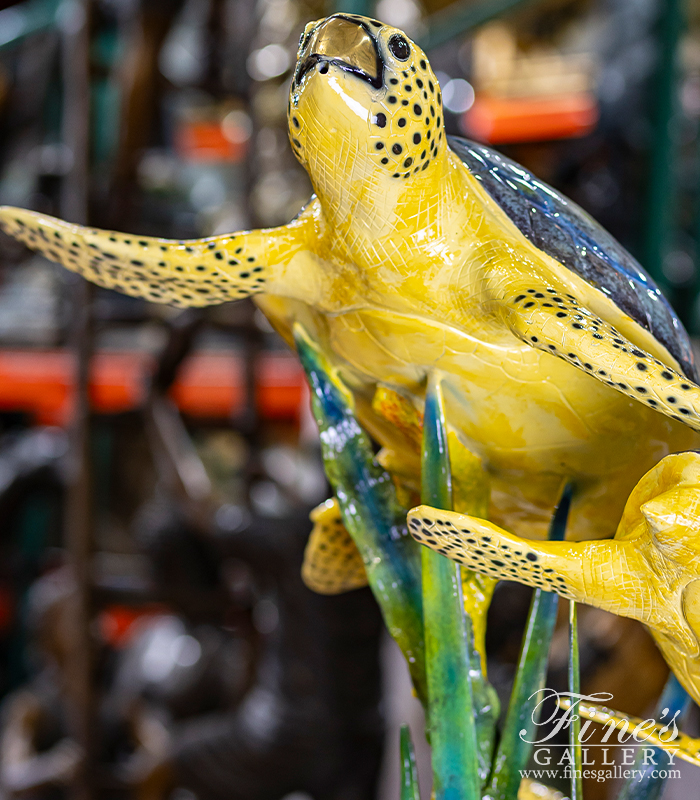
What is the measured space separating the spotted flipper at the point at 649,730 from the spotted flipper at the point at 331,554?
0.16m

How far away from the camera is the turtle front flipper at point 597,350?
0.30 m

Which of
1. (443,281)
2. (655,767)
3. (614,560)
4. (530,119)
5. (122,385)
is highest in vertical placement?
(530,119)

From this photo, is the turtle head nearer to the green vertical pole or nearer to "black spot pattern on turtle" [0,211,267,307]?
"black spot pattern on turtle" [0,211,267,307]

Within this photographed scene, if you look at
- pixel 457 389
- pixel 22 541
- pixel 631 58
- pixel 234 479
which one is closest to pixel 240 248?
pixel 457 389

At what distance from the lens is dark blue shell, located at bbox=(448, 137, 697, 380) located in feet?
1.20

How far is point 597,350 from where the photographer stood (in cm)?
31

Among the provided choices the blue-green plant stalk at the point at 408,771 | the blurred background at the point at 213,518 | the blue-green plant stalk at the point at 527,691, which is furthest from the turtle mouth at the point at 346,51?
the blurred background at the point at 213,518

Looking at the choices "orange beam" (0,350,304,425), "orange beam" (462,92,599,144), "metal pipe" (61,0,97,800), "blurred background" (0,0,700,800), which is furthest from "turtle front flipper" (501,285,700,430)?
"orange beam" (462,92,599,144)

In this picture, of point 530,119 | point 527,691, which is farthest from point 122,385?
point 527,691

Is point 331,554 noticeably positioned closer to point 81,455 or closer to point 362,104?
point 362,104

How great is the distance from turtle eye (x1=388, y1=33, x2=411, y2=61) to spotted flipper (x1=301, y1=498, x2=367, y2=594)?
25 cm

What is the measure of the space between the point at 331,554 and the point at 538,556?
192 mm

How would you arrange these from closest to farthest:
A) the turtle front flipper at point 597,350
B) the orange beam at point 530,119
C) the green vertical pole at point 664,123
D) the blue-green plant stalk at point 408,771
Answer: the turtle front flipper at point 597,350 → the blue-green plant stalk at point 408,771 → the green vertical pole at point 664,123 → the orange beam at point 530,119

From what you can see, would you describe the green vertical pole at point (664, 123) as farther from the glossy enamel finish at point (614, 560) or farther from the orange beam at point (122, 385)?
the glossy enamel finish at point (614, 560)
